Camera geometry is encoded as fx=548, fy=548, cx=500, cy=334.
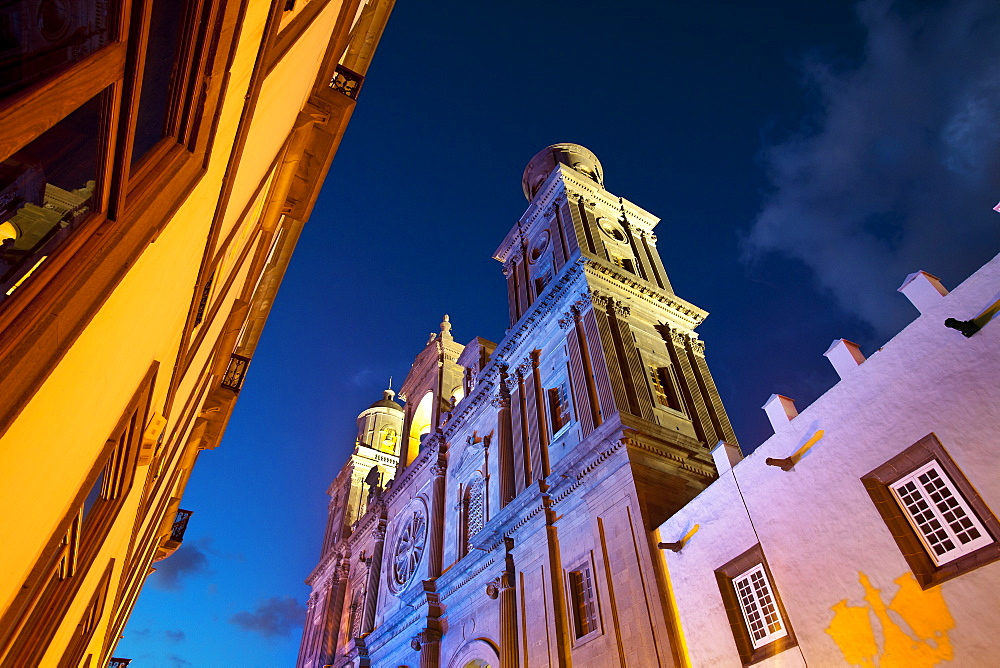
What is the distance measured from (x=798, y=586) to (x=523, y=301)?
1762 centimetres

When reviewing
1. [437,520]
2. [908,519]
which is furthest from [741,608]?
[437,520]

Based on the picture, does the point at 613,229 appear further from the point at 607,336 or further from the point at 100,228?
the point at 100,228

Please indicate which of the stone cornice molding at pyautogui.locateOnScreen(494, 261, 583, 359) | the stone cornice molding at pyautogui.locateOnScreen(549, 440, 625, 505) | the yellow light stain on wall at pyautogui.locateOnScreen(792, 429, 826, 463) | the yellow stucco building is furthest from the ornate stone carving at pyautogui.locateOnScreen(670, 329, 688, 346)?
the yellow stucco building

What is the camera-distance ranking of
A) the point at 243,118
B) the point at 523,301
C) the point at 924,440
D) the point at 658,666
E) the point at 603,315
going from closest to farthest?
the point at 243,118 < the point at 924,440 < the point at 658,666 < the point at 603,315 < the point at 523,301

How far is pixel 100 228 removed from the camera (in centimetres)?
243

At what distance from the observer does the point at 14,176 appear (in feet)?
5.90

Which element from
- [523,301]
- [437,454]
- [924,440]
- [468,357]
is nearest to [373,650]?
[437,454]

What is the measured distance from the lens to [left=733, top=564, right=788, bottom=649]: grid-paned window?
9.43 metres

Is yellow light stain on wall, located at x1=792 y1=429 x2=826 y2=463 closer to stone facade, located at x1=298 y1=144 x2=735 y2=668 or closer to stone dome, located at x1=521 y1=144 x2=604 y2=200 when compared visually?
stone facade, located at x1=298 y1=144 x2=735 y2=668

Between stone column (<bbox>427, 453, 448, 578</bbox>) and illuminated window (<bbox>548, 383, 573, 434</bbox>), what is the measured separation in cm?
887

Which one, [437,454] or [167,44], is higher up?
[437,454]

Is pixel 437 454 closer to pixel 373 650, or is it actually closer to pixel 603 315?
pixel 373 650

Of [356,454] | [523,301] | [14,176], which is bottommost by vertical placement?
[14,176]

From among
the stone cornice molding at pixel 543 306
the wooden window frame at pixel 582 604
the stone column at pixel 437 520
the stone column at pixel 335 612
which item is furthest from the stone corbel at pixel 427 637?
the stone column at pixel 335 612
